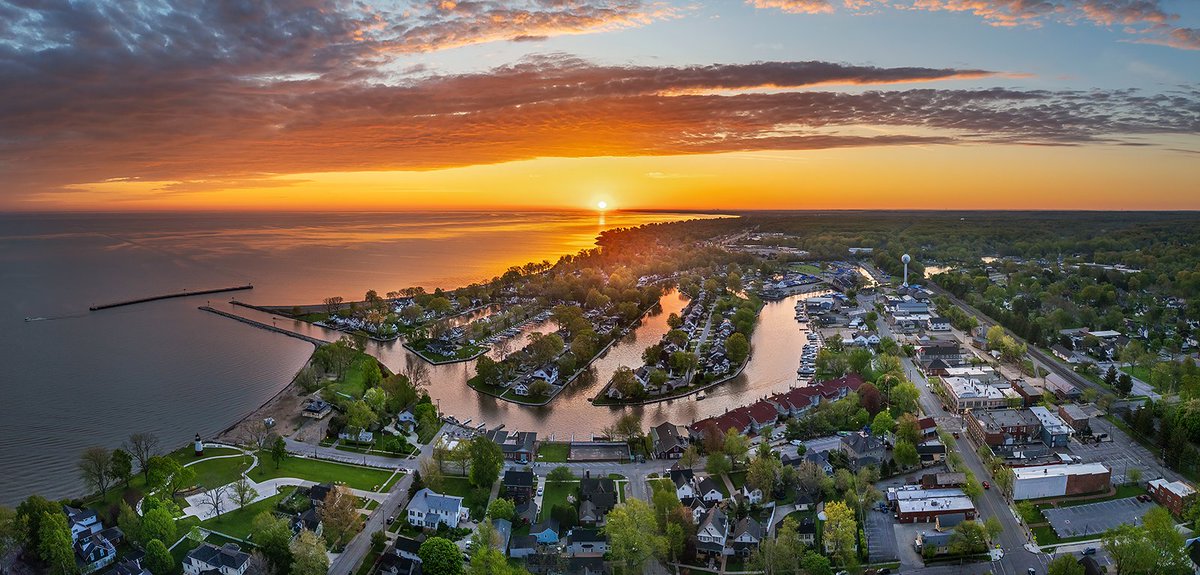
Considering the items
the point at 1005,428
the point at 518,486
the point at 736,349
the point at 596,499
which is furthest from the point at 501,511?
the point at 736,349

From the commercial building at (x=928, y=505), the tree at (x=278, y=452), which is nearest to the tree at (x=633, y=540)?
the commercial building at (x=928, y=505)

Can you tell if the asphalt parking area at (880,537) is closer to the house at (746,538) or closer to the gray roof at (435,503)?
the house at (746,538)

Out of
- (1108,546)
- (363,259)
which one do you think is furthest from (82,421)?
(363,259)

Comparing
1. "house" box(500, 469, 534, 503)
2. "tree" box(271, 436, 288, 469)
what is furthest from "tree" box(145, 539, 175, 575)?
"house" box(500, 469, 534, 503)

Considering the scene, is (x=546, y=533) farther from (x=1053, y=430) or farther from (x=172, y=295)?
(x=172, y=295)

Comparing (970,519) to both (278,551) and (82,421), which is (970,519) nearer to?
(278,551)

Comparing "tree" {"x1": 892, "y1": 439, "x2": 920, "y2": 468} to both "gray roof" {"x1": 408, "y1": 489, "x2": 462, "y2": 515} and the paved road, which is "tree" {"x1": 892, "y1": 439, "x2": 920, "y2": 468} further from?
the paved road
